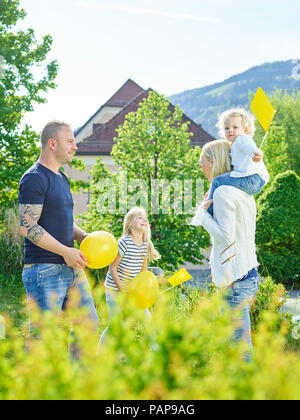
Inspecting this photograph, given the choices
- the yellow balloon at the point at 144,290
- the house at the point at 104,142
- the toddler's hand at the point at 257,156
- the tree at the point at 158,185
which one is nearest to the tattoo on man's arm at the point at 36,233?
the yellow balloon at the point at 144,290

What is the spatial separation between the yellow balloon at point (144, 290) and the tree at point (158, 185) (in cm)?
340

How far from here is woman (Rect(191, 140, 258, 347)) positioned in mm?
2844

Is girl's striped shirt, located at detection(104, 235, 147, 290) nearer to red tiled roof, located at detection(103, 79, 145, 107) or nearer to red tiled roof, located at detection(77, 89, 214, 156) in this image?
red tiled roof, located at detection(77, 89, 214, 156)

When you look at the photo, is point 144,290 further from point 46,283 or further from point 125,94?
point 125,94

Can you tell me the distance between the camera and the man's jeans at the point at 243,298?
278cm

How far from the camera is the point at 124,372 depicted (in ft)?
5.43

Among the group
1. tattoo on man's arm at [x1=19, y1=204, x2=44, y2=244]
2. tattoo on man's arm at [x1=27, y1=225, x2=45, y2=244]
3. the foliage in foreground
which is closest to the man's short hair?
tattoo on man's arm at [x1=19, y1=204, x2=44, y2=244]

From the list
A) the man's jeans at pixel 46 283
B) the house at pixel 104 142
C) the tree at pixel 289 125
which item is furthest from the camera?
the tree at pixel 289 125

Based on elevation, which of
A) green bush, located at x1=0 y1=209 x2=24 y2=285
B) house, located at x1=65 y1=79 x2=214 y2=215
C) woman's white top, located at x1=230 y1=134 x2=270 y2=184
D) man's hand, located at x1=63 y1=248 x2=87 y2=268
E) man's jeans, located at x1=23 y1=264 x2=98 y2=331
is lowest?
green bush, located at x1=0 y1=209 x2=24 y2=285

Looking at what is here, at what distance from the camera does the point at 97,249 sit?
3.44 meters

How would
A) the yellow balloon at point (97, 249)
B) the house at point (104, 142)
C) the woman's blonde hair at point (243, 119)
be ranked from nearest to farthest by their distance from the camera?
the woman's blonde hair at point (243, 119) → the yellow balloon at point (97, 249) → the house at point (104, 142)

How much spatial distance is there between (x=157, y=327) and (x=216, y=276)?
1203mm

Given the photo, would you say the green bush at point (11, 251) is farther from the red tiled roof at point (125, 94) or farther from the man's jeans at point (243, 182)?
the red tiled roof at point (125, 94)
